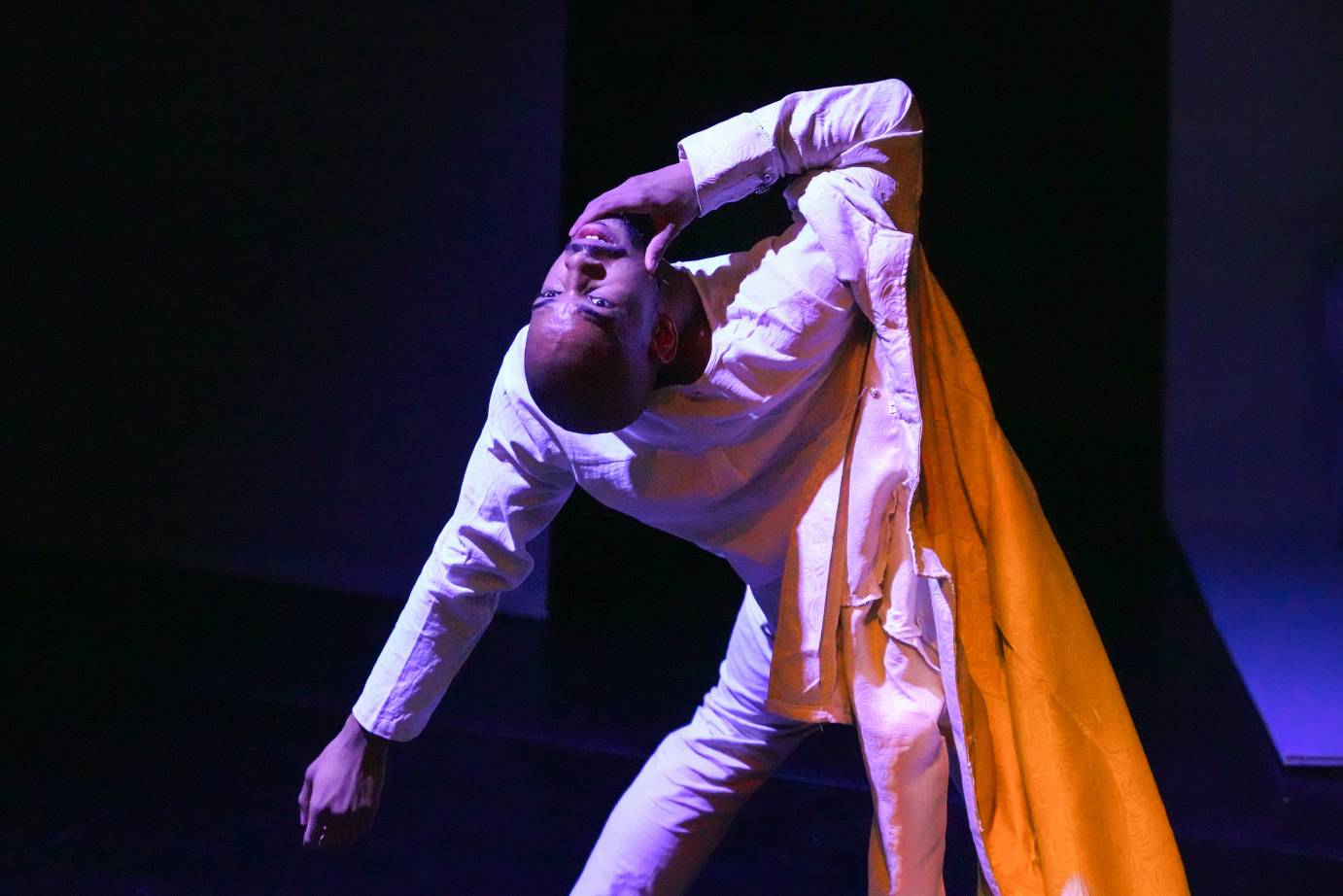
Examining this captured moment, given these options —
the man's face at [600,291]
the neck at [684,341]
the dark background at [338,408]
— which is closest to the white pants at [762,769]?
the neck at [684,341]

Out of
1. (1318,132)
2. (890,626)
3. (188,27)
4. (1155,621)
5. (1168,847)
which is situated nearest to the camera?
(1168,847)

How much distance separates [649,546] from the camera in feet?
15.6

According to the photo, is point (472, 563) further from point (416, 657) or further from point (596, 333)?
point (596, 333)

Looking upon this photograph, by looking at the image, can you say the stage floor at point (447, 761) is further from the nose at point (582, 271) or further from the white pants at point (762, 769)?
the nose at point (582, 271)

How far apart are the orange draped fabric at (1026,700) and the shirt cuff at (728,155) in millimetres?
219

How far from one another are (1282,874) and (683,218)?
1608 millimetres

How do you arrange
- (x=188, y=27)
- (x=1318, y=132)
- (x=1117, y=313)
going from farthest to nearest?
(x=1117, y=313) < (x=1318, y=132) < (x=188, y=27)

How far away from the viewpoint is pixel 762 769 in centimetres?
201

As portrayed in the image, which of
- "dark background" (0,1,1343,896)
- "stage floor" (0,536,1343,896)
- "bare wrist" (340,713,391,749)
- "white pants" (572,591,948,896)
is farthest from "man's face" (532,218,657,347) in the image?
Answer: "dark background" (0,1,1343,896)

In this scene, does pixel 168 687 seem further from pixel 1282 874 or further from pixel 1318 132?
pixel 1318 132

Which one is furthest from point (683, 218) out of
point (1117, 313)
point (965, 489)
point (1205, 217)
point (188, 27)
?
point (1117, 313)

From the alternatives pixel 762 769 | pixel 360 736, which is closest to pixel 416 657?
pixel 360 736

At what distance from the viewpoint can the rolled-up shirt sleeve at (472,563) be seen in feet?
5.73

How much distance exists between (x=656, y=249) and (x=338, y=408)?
284 cm
